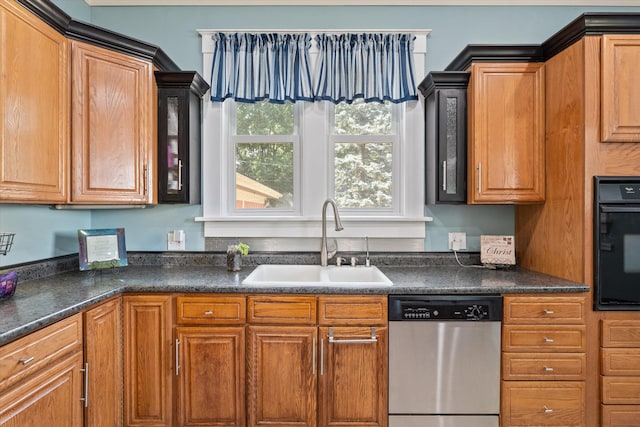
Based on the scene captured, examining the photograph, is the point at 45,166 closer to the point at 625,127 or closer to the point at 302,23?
the point at 302,23

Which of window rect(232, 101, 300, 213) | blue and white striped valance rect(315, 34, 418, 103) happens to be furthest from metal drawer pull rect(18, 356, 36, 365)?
blue and white striped valance rect(315, 34, 418, 103)

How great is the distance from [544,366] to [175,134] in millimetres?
2495

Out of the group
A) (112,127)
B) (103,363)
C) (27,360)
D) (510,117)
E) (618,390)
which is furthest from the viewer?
(510,117)

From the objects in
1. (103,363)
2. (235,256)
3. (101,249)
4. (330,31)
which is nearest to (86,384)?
(103,363)

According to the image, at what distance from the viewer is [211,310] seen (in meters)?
1.91

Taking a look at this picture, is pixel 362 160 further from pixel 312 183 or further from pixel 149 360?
pixel 149 360

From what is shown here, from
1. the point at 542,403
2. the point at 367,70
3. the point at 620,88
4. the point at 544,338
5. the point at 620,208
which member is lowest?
the point at 542,403

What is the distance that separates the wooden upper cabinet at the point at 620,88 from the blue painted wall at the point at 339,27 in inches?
30.6

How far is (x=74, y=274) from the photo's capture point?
2264 millimetres

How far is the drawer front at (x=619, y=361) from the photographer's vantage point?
1856 mm

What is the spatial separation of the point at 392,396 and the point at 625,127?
72.6 inches

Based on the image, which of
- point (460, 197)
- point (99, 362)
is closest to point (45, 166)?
point (99, 362)

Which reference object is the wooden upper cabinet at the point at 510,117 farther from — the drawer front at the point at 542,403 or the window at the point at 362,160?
the drawer front at the point at 542,403

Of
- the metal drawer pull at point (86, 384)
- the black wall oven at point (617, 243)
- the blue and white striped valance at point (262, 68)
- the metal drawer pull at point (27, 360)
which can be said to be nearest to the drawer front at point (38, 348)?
the metal drawer pull at point (27, 360)
